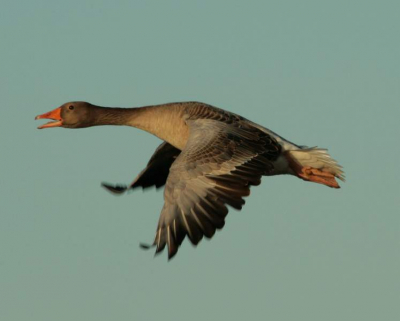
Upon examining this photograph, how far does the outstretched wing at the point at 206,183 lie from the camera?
43.7ft

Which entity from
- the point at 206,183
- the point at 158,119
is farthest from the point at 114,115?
the point at 206,183

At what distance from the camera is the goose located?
1340 cm

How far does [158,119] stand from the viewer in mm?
16625

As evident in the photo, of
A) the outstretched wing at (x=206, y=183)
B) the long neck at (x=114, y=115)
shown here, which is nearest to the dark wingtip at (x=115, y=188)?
the long neck at (x=114, y=115)

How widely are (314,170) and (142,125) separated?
331 cm

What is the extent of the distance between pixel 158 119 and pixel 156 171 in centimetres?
182

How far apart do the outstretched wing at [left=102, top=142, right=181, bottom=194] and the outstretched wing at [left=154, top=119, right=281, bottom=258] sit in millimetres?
2801

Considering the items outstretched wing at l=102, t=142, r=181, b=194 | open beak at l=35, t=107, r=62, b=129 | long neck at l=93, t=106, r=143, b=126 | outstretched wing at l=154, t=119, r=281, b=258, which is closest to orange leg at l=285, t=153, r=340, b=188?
outstretched wing at l=154, t=119, r=281, b=258

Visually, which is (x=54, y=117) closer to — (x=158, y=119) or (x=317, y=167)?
(x=158, y=119)

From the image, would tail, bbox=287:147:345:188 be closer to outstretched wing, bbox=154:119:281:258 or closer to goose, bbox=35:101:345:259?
goose, bbox=35:101:345:259

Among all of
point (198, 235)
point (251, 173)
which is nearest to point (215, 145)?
point (251, 173)

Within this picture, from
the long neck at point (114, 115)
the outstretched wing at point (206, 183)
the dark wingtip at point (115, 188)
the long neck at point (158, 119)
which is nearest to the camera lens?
the outstretched wing at point (206, 183)

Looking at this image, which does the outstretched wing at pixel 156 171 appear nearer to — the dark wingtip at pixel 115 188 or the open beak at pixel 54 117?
the dark wingtip at pixel 115 188

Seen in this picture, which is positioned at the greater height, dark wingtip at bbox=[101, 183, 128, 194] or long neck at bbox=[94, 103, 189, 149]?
long neck at bbox=[94, 103, 189, 149]
